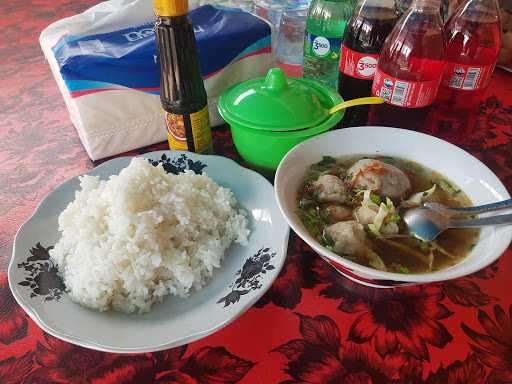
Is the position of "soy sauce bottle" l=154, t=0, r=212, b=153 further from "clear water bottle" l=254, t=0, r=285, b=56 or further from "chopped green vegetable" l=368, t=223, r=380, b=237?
"clear water bottle" l=254, t=0, r=285, b=56

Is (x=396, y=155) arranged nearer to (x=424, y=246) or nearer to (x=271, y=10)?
(x=424, y=246)

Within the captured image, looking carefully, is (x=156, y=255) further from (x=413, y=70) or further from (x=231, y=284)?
(x=413, y=70)

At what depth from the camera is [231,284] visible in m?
0.81

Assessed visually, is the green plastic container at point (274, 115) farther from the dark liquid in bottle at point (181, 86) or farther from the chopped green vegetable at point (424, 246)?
the chopped green vegetable at point (424, 246)

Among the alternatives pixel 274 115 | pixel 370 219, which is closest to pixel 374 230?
pixel 370 219

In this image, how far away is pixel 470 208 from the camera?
82 cm

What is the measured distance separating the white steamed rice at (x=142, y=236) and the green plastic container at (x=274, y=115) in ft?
0.52

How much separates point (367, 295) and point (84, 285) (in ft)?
1.93

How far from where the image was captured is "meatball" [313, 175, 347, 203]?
2.97ft

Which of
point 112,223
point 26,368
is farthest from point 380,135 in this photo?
point 26,368

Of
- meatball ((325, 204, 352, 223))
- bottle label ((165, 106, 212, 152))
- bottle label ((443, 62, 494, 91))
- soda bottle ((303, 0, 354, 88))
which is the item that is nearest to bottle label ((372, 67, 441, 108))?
bottle label ((443, 62, 494, 91))

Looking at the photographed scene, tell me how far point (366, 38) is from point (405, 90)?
0.71 feet

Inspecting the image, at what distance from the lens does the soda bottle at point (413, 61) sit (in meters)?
0.99

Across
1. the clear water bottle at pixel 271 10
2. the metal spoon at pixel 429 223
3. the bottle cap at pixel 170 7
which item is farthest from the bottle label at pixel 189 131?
the clear water bottle at pixel 271 10
